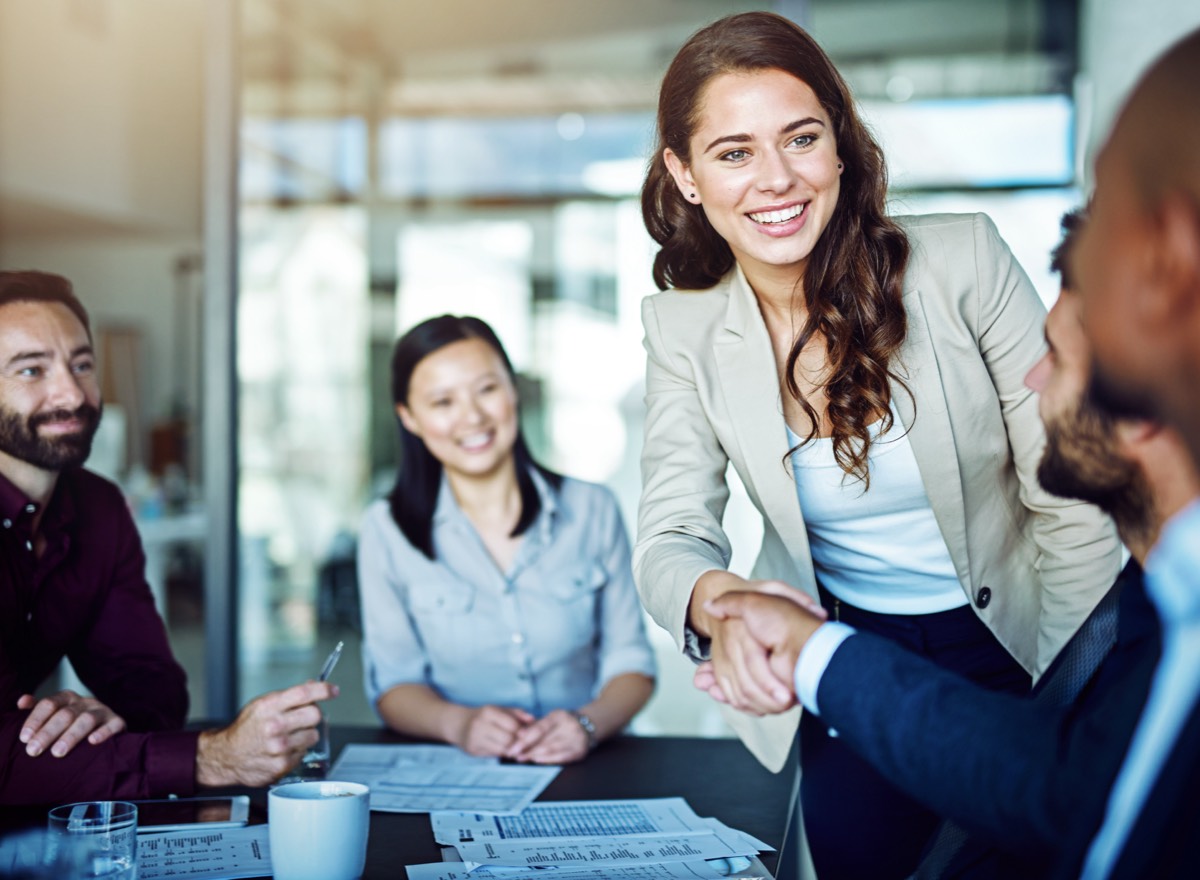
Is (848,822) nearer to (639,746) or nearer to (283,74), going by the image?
(639,746)

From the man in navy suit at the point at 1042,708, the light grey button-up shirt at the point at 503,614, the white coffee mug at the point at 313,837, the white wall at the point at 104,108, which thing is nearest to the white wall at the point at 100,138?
the white wall at the point at 104,108

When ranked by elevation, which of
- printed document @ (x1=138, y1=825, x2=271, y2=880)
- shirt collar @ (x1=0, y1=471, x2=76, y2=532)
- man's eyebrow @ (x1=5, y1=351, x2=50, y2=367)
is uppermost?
man's eyebrow @ (x1=5, y1=351, x2=50, y2=367)

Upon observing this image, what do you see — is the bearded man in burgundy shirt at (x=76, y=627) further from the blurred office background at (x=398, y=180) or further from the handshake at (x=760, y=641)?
the blurred office background at (x=398, y=180)

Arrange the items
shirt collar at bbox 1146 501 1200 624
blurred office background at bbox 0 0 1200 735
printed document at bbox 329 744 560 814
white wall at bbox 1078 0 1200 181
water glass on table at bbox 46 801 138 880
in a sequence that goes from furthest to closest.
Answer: blurred office background at bbox 0 0 1200 735 → white wall at bbox 1078 0 1200 181 → printed document at bbox 329 744 560 814 → water glass on table at bbox 46 801 138 880 → shirt collar at bbox 1146 501 1200 624

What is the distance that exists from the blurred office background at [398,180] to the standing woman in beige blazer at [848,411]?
11.3 feet

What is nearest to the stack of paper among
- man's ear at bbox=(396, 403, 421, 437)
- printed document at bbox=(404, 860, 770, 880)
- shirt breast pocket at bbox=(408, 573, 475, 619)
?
printed document at bbox=(404, 860, 770, 880)

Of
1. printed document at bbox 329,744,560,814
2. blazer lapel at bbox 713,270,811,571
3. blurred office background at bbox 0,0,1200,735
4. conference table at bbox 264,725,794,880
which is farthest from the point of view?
blurred office background at bbox 0,0,1200,735

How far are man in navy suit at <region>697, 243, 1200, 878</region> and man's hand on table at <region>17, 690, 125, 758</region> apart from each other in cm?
99

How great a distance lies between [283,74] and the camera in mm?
6590

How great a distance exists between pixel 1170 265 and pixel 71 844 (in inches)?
40.1

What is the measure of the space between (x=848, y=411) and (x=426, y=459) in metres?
1.09

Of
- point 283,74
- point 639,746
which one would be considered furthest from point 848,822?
point 283,74

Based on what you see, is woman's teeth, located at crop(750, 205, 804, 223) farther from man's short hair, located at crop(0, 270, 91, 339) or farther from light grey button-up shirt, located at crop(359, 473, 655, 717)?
man's short hair, located at crop(0, 270, 91, 339)

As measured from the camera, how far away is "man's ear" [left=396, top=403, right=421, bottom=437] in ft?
8.23
